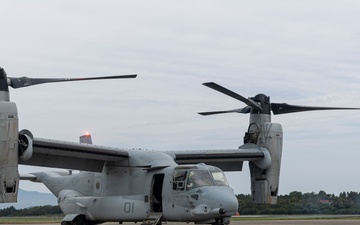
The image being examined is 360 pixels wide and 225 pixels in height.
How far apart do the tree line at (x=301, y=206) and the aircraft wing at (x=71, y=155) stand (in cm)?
3045

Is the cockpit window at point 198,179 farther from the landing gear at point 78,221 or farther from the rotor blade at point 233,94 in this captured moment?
the landing gear at point 78,221

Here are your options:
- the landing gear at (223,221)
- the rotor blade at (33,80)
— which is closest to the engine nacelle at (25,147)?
the rotor blade at (33,80)

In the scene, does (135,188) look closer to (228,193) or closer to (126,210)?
(126,210)

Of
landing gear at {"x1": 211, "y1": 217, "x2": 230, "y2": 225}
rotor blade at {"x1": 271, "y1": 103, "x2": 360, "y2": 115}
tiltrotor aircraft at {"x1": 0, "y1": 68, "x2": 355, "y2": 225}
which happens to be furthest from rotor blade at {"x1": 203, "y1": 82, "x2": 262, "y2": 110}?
landing gear at {"x1": 211, "y1": 217, "x2": 230, "y2": 225}

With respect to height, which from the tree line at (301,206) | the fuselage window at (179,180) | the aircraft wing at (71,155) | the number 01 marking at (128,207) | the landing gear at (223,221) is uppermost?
the aircraft wing at (71,155)

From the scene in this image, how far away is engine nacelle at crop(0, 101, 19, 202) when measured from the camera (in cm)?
2006

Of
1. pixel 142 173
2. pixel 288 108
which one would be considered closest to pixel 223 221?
pixel 142 173

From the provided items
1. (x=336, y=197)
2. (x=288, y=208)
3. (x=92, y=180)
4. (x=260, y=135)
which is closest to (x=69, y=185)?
(x=92, y=180)

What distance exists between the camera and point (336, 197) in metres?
59.1

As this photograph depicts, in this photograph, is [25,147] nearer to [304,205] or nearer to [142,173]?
[142,173]

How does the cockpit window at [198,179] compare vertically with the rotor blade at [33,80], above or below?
below

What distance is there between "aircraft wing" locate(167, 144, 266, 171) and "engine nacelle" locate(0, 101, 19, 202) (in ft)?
20.9

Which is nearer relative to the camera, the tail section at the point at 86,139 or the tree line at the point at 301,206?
the tail section at the point at 86,139

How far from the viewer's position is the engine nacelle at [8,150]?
20062mm
